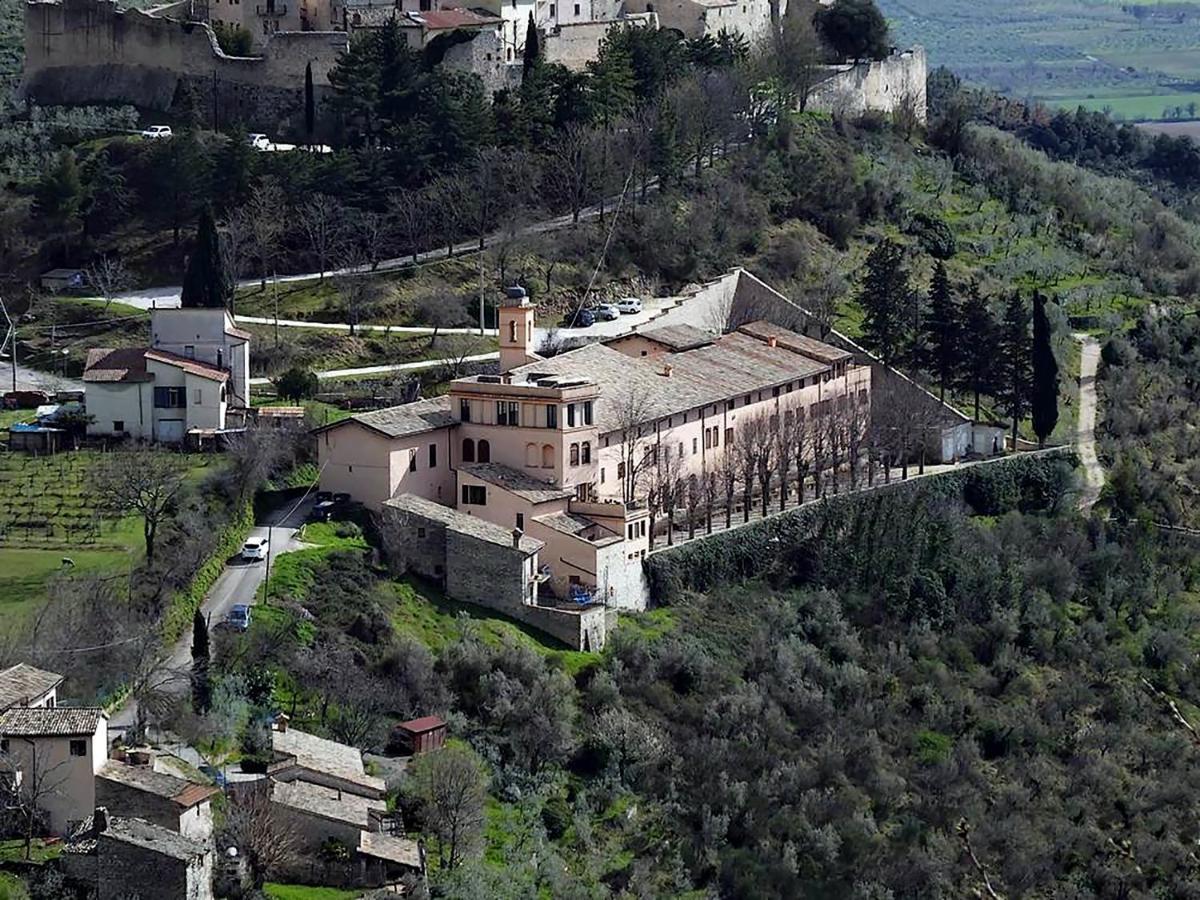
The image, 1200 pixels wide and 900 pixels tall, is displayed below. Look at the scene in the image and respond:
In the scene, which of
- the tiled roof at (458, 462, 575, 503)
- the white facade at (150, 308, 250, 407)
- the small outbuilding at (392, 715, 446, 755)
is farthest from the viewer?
the white facade at (150, 308, 250, 407)

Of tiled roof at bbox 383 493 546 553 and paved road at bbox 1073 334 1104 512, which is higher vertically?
tiled roof at bbox 383 493 546 553

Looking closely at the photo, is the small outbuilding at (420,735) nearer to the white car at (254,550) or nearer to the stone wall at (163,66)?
the white car at (254,550)

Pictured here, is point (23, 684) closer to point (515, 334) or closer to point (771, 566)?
point (515, 334)

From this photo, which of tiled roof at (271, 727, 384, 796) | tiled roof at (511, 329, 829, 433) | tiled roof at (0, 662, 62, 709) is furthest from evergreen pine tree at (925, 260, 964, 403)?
tiled roof at (0, 662, 62, 709)

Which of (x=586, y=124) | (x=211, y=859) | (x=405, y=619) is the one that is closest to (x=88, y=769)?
(x=211, y=859)

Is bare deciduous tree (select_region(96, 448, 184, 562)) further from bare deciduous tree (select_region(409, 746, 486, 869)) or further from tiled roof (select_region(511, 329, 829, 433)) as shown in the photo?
bare deciduous tree (select_region(409, 746, 486, 869))

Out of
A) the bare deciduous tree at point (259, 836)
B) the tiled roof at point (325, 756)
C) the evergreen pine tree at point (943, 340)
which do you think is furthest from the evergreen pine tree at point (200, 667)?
the evergreen pine tree at point (943, 340)
